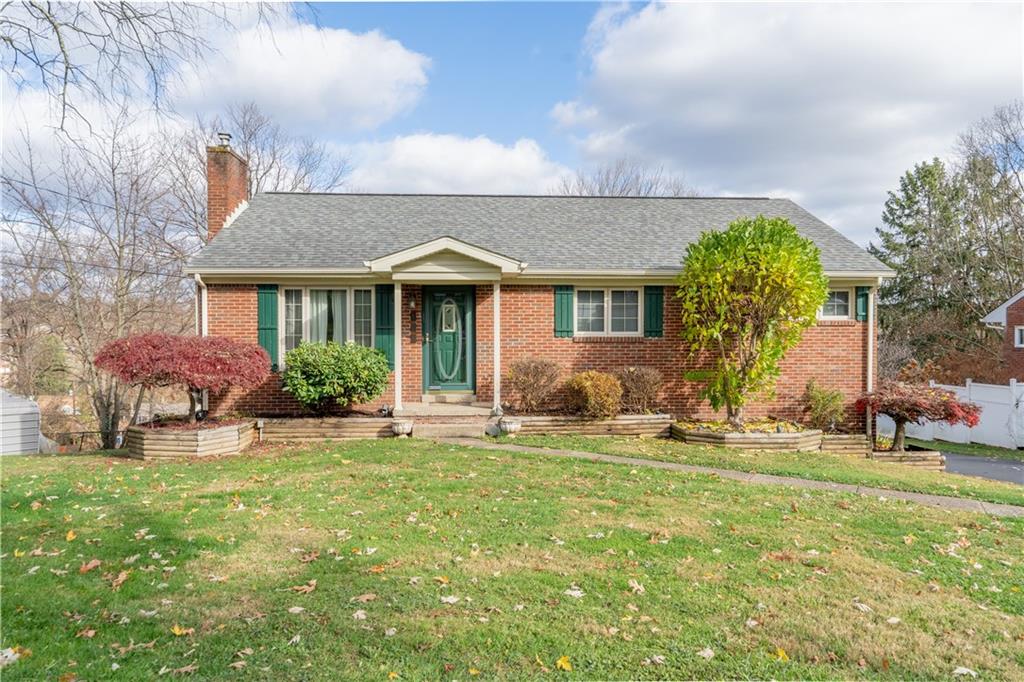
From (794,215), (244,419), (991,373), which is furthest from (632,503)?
(991,373)

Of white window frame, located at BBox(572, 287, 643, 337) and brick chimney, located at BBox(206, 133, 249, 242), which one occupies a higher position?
brick chimney, located at BBox(206, 133, 249, 242)

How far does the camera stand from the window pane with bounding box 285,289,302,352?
37.7 feet

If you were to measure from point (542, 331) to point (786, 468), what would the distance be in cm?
510

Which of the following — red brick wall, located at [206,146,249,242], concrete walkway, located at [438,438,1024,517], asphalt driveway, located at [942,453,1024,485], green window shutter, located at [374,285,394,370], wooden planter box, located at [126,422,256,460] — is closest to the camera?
concrete walkway, located at [438,438,1024,517]

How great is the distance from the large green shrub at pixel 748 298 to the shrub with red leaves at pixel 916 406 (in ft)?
7.04

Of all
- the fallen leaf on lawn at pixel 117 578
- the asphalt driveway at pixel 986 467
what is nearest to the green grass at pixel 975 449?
the asphalt driveway at pixel 986 467

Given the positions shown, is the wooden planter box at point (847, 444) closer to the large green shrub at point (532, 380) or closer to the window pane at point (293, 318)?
the large green shrub at point (532, 380)

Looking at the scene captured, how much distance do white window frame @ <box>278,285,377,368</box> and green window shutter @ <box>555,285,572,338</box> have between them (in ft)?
11.7

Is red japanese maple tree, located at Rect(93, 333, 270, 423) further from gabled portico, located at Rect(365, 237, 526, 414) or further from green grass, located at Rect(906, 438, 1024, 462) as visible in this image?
green grass, located at Rect(906, 438, 1024, 462)

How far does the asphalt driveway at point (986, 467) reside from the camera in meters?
11.1

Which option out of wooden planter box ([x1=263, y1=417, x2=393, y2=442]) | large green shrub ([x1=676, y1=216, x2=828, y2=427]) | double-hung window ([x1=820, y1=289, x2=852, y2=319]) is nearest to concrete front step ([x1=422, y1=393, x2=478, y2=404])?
wooden planter box ([x1=263, y1=417, x2=393, y2=442])

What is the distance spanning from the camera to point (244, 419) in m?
10.4

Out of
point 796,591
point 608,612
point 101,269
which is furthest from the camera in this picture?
point 101,269

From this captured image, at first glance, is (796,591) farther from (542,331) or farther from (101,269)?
(101,269)
